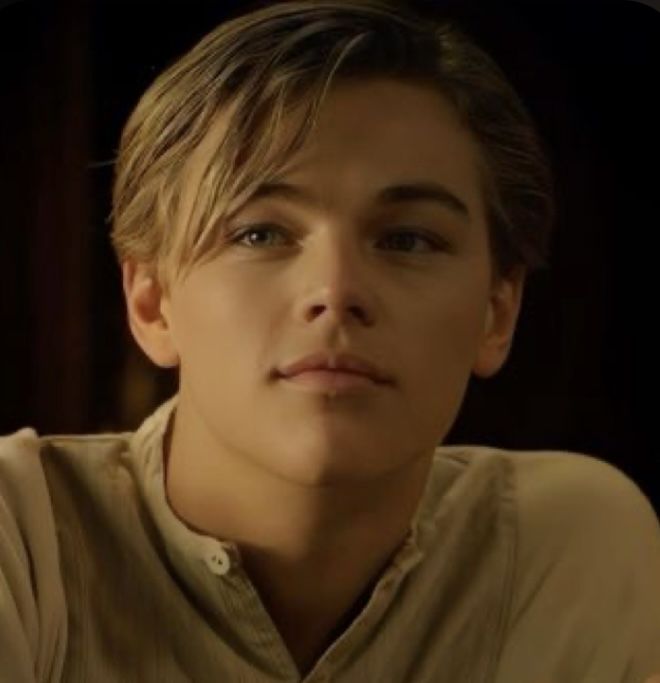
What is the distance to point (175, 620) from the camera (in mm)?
757

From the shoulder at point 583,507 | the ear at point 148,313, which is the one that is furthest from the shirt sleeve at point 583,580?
the ear at point 148,313

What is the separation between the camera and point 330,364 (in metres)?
0.69

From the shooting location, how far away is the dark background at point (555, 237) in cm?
77

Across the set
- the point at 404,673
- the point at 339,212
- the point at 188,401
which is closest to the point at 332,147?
the point at 339,212

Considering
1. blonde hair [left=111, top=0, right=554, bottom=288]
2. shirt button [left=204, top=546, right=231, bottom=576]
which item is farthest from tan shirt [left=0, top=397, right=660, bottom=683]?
blonde hair [left=111, top=0, right=554, bottom=288]

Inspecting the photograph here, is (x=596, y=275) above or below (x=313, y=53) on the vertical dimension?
below

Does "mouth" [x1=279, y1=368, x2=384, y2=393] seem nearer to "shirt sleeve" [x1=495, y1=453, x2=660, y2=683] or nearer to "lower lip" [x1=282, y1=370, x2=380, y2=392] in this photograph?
"lower lip" [x1=282, y1=370, x2=380, y2=392]

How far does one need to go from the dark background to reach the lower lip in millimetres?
131

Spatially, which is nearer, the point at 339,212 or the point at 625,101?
the point at 339,212

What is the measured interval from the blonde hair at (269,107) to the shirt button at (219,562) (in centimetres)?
15

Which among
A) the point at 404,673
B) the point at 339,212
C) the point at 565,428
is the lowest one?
the point at 404,673

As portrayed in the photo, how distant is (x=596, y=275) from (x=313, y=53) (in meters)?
0.21

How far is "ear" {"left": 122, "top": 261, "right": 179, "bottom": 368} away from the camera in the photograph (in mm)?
769

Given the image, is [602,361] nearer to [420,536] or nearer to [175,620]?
[420,536]
